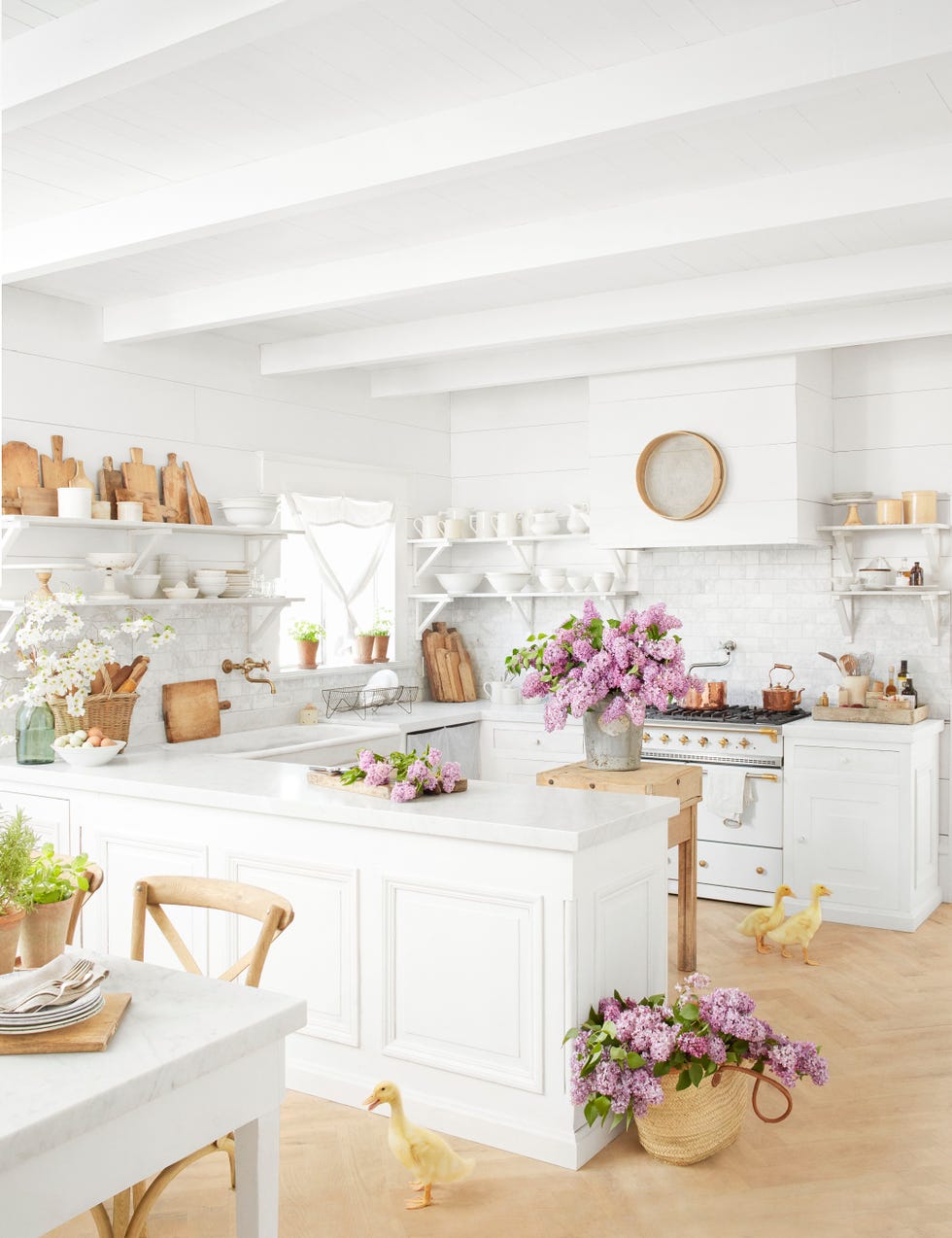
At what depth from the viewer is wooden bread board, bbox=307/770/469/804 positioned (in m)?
3.67

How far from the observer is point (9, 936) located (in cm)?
212

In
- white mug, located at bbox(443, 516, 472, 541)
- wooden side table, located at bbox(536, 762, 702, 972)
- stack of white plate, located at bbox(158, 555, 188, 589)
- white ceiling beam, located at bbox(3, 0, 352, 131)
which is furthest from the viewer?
white mug, located at bbox(443, 516, 472, 541)

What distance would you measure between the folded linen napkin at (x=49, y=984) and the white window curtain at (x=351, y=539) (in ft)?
13.8

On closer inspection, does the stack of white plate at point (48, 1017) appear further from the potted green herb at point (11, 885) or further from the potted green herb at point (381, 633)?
the potted green herb at point (381, 633)

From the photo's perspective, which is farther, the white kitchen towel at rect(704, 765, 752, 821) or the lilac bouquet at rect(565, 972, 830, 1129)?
the white kitchen towel at rect(704, 765, 752, 821)

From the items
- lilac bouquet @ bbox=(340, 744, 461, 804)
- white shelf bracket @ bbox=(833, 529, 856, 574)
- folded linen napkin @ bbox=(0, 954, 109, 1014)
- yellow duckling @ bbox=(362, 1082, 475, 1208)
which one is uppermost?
white shelf bracket @ bbox=(833, 529, 856, 574)

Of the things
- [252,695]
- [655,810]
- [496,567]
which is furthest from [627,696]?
[496,567]

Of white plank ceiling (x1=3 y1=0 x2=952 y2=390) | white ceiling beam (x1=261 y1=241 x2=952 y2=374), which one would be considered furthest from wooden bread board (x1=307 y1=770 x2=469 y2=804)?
white ceiling beam (x1=261 y1=241 x2=952 y2=374)

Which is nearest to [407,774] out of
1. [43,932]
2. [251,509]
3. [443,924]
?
[443,924]

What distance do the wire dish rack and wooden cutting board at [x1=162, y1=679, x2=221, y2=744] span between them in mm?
920

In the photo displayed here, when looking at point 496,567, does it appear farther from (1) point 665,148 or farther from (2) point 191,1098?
(2) point 191,1098

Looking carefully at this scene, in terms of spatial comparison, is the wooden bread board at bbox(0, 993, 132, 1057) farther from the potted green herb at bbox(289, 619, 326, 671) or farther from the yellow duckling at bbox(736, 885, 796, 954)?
the potted green herb at bbox(289, 619, 326, 671)

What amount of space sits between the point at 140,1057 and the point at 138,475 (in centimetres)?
368

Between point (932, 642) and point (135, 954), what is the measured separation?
14.7 ft
